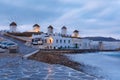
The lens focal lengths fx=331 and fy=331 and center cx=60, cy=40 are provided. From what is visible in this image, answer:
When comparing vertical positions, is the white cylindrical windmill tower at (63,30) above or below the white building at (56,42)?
above

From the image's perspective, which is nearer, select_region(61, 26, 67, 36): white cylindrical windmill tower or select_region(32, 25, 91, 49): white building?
select_region(32, 25, 91, 49): white building

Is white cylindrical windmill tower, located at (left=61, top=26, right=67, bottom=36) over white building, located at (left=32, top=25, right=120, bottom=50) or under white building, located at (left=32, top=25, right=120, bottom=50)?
over

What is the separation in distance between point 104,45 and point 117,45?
16627 millimetres

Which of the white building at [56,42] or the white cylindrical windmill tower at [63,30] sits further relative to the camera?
the white cylindrical windmill tower at [63,30]

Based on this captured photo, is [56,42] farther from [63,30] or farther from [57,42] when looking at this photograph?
[63,30]

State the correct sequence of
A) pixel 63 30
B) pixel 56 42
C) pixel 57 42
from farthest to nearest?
pixel 63 30
pixel 57 42
pixel 56 42

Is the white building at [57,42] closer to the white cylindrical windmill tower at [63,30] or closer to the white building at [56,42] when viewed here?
the white building at [56,42]

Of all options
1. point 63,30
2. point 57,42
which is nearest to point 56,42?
point 57,42

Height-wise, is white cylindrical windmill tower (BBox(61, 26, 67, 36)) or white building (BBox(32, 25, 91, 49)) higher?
white cylindrical windmill tower (BBox(61, 26, 67, 36))

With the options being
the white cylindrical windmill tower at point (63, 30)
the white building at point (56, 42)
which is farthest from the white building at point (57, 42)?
the white cylindrical windmill tower at point (63, 30)

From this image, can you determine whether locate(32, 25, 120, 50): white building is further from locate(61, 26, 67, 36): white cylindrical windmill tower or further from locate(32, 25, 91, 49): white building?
locate(61, 26, 67, 36): white cylindrical windmill tower

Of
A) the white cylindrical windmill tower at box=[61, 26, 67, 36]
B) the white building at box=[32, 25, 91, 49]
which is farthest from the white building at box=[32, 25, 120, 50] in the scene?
the white cylindrical windmill tower at box=[61, 26, 67, 36]

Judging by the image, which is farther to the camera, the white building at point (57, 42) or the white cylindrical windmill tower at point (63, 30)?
the white cylindrical windmill tower at point (63, 30)

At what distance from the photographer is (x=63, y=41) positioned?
92688 mm
